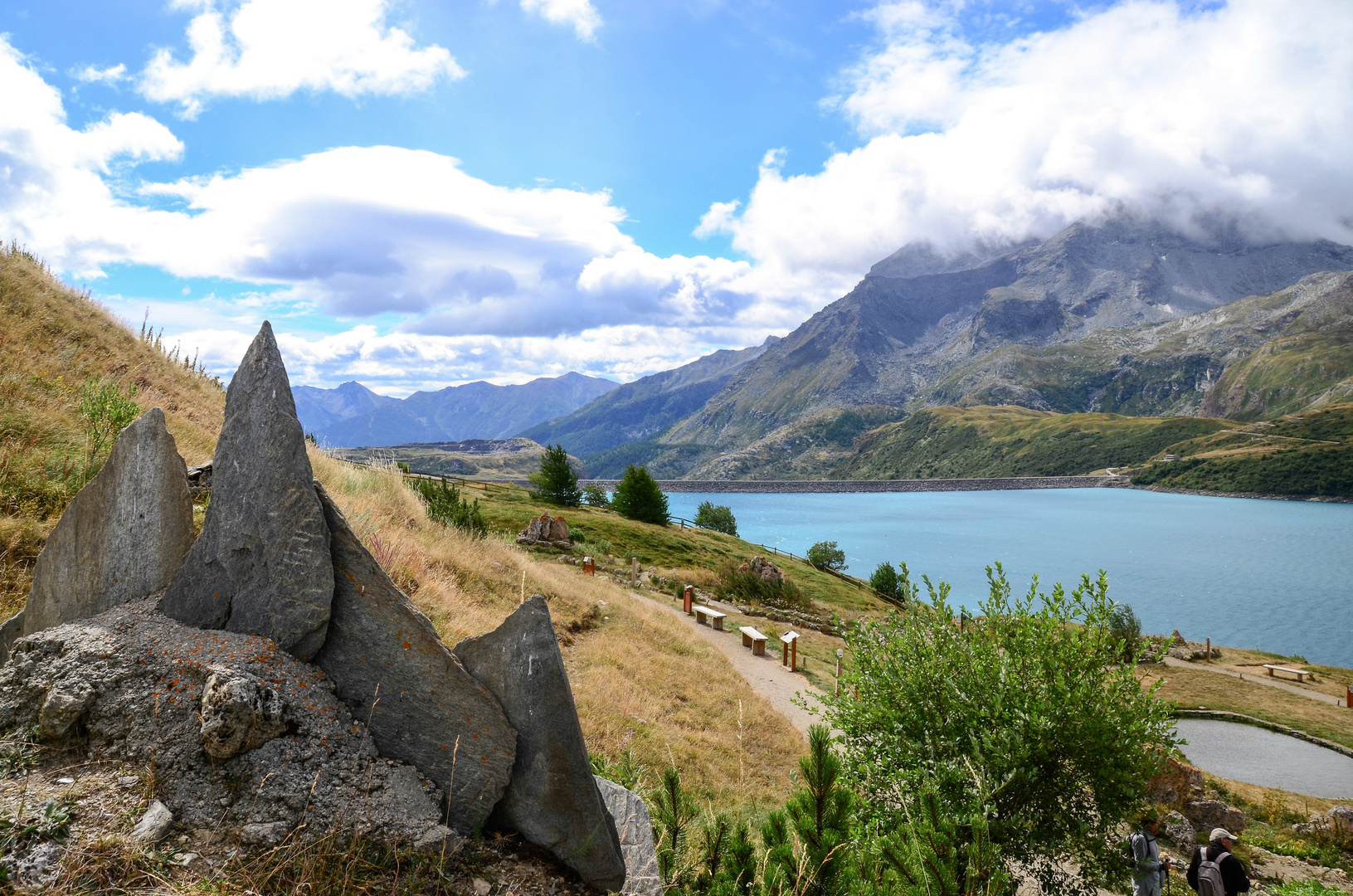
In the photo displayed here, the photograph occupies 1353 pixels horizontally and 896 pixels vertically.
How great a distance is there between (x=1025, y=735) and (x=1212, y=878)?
6.80m

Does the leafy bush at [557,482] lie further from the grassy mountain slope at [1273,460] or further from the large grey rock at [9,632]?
the grassy mountain slope at [1273,460]

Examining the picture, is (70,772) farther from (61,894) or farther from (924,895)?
(924,895)

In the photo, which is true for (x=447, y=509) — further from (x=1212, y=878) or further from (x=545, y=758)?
(x=1212, y=878)

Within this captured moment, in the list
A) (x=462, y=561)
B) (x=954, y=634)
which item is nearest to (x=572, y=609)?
(x=462, y=561)

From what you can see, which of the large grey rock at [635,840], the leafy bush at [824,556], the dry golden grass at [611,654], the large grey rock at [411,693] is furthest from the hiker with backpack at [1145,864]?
the leafy bush at [824,556]

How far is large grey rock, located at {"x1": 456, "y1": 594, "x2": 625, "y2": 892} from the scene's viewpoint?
156 inches

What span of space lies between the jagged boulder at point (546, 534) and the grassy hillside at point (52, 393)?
646 inches

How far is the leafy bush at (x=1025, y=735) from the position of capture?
7699 millimetres

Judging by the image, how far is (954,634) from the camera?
9.34 metres

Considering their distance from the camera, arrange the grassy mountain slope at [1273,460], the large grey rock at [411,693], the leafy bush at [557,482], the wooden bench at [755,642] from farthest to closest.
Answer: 1. the grassy mountain slope at [1273,460]
2. the leafy bush at [557,482]
3. the wooden bench at [755,642]
4. the large grey rock at [411,693]

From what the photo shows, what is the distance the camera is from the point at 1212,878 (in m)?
10.8

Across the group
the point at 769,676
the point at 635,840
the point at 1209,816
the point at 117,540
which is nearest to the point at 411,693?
the point at 635,840

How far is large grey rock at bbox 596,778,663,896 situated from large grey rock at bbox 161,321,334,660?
7.71 feet

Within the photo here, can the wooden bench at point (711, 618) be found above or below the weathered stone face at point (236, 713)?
below
